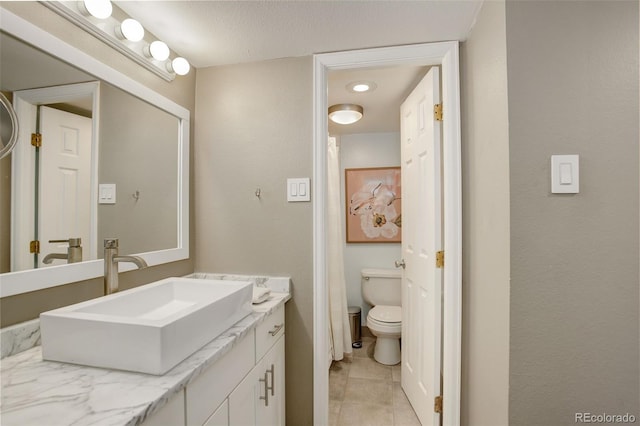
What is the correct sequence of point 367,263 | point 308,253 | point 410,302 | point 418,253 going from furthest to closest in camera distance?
1. point 367,263
2. point 410,302
3. point 418,253
4. point 308,253

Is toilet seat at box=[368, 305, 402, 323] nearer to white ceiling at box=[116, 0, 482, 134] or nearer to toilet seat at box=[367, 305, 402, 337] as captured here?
toilet seat at box=[367, 305, 402, 337]

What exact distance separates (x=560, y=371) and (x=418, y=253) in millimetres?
871

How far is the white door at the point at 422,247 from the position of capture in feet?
5.03

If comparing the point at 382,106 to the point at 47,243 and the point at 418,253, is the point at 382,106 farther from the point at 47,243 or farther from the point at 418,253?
the point at 47,243

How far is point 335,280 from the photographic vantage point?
8.29ft

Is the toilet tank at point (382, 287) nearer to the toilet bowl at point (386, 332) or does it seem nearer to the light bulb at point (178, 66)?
the toilet bowl at point (386, 332)

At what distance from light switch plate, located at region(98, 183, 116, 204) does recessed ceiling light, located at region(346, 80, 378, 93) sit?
1.50m

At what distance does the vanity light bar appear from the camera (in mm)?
992

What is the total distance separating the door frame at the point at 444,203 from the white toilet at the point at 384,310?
86cm

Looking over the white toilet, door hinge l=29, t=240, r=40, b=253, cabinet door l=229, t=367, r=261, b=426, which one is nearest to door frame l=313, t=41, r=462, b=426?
cabinet door l=229, t=367, r=261, b=426

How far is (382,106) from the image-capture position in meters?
2.33

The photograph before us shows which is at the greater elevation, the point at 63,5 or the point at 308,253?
the point at 63,5

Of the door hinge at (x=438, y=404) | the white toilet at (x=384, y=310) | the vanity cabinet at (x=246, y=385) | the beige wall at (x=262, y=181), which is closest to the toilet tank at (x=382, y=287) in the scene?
the white toilet at (x=384, y=310)

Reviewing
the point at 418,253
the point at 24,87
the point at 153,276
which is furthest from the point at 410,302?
the point at 24,87
